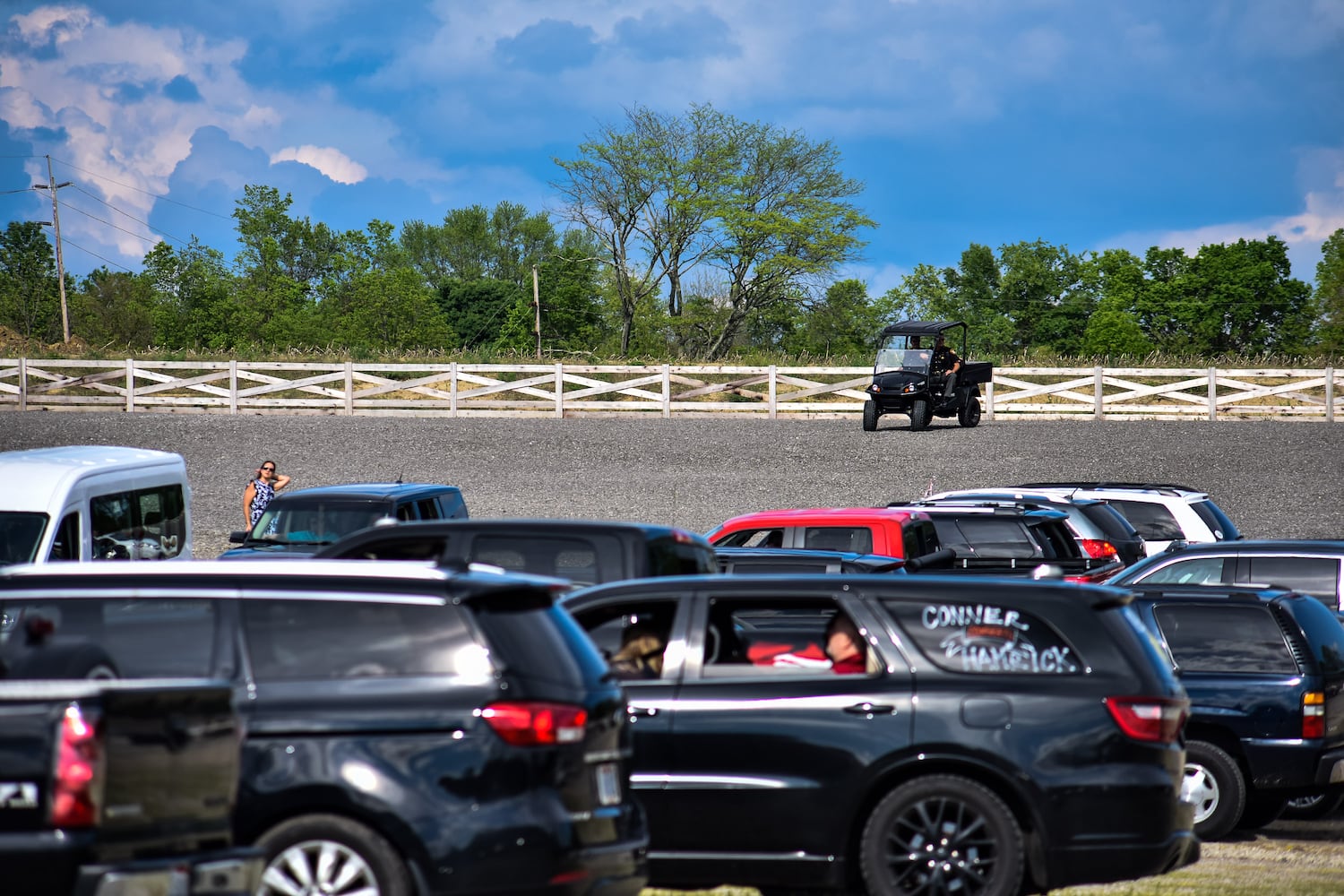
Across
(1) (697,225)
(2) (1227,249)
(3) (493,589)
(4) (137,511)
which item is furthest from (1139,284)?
(3) (493,589)

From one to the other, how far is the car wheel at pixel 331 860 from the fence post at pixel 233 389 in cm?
3852

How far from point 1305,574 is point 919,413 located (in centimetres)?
2348

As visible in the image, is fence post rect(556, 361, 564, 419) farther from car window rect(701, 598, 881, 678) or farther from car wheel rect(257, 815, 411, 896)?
car wheel rect(257, 815, 411, 896)

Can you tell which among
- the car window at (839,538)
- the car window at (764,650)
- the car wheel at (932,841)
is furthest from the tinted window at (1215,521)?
the car wheel at (932,841)

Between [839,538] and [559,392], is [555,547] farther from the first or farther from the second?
[559,392]

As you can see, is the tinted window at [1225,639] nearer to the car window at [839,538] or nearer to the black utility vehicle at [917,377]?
the car window at [839,538]

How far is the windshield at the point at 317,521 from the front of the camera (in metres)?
15.2

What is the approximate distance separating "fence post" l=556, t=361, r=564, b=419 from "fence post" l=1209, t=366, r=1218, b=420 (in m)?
18.4

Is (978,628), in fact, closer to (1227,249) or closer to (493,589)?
(493,589)

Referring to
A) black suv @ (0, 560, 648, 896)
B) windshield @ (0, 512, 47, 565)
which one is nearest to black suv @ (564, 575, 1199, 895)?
black suv @ (0, 560, 648, 896)

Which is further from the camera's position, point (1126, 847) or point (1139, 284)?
point (1139, 284)

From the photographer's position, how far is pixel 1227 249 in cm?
10412

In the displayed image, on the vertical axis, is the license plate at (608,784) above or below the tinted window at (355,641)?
below

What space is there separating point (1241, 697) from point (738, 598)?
154 inches
